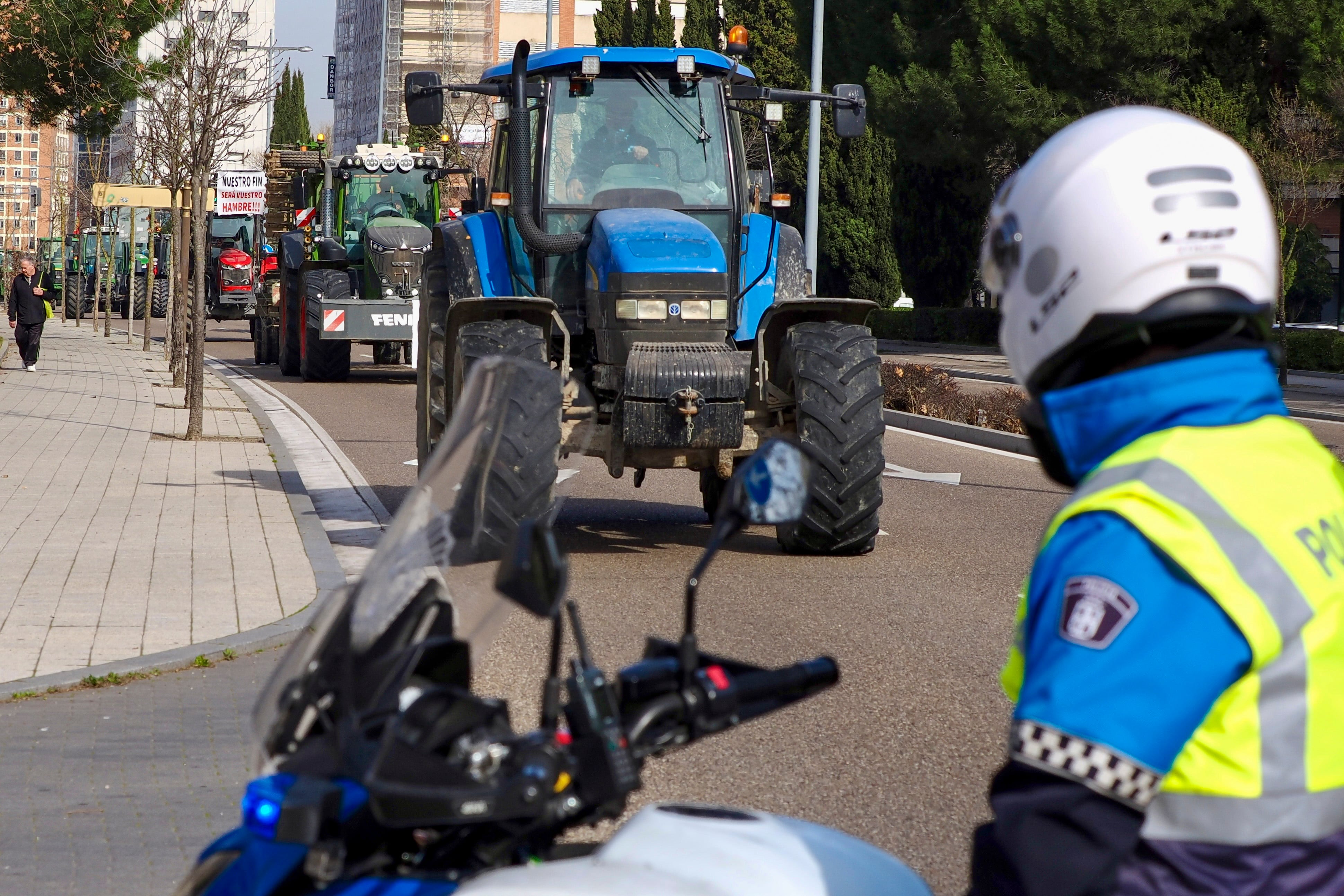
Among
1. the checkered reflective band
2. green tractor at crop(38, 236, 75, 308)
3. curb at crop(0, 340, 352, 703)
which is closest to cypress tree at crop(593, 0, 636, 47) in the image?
green tractor at crop(38, 236, 75, 308)

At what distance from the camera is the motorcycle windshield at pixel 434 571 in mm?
1828

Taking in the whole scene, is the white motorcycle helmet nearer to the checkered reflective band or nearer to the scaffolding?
the checkered reflective band

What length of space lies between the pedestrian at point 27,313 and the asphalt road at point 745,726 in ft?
56.6

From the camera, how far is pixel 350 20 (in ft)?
340

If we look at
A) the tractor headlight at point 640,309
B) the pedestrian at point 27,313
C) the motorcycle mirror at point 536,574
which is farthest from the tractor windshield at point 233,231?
the motorcycle mirror at point 536,574

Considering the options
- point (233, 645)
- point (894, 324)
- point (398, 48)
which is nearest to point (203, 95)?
point (233, 645)

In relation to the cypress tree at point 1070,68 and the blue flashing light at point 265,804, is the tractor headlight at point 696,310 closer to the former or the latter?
the blue flashing light at point 265,804

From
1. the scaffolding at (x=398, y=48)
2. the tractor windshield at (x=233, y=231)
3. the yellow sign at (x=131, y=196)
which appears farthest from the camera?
the scaffolding at (x=398, y=48)

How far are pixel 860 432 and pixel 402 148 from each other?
17223 mm

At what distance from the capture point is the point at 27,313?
81.1 feet

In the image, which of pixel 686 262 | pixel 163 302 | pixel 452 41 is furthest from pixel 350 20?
pixel 686 262

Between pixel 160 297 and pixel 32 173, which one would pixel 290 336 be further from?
pixel 32 173

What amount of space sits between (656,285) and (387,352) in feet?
61.5

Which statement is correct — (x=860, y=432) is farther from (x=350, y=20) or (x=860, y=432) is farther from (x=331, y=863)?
(x=350, y=20)
